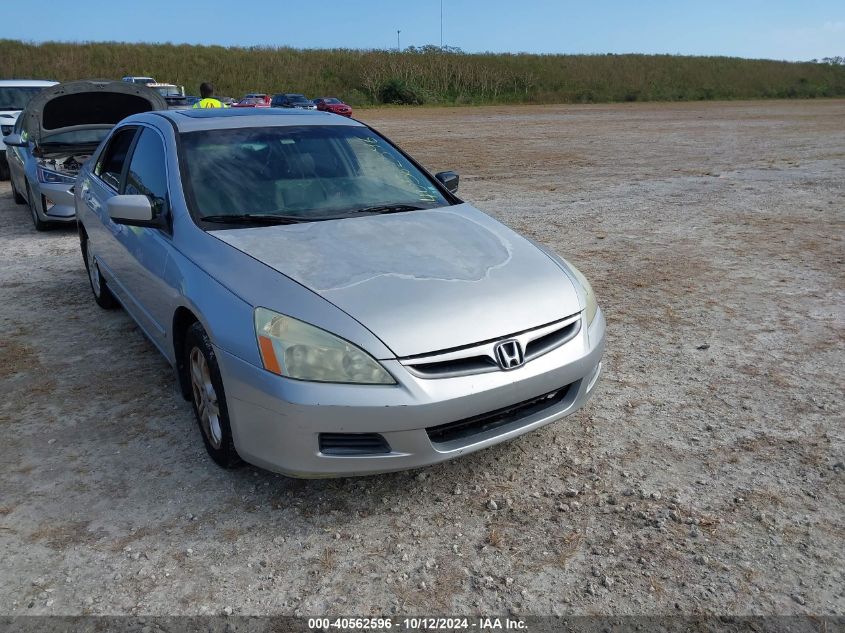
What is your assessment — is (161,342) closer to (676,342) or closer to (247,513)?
(247,513)

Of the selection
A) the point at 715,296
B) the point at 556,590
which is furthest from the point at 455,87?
the point at 556,590

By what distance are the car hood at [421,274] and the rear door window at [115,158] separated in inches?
71.7

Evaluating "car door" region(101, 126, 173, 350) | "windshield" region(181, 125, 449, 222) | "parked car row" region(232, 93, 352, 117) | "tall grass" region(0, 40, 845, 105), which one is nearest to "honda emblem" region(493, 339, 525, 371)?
"windshield" region(181, 125, 449, 222)

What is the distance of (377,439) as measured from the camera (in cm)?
279

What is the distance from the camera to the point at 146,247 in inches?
156

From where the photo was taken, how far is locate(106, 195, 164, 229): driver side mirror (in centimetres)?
369

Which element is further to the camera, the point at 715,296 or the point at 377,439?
the point at 715,296

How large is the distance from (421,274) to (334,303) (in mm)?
459

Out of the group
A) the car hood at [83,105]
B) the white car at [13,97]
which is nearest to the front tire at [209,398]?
the car hood at [83,105]

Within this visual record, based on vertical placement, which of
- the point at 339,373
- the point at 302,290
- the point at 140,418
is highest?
the point at 302,290

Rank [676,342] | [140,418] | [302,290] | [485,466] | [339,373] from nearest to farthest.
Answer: [339,373], [302,290], [485,466], [140,418], [676,342]

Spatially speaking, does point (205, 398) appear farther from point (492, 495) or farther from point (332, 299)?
point (492, 495)

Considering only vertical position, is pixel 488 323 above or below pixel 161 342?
above

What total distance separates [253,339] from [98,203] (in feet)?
9.63
